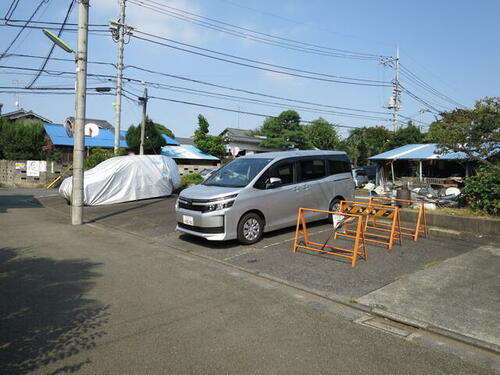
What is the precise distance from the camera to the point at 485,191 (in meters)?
9.05

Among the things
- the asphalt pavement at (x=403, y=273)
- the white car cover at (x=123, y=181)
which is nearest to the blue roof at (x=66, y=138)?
the white car cover at (x=123, y=181)

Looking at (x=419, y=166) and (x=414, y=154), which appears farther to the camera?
(x=419, y=166)

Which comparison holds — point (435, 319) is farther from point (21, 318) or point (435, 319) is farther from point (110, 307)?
point (21, 318)

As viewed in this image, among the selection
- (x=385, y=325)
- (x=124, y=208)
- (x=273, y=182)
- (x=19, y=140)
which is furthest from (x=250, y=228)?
(x=19, y=140)

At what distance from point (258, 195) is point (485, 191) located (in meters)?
5.64

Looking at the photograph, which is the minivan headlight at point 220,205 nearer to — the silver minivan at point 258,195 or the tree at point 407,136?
the silver minivan at point 258,195

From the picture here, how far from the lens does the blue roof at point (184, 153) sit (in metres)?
31.1

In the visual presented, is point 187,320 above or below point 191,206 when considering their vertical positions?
below

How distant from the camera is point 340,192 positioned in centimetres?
964

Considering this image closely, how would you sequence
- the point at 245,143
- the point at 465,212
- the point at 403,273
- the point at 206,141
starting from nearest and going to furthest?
the point at 403,273 → the point at 465,212 → the point at 206,141 → the point at 245,143

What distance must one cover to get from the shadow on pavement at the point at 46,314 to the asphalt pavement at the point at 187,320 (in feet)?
0.04

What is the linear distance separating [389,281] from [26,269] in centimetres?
568

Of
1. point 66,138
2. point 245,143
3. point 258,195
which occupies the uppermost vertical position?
point 245,143

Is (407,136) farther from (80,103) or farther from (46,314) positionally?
(46,314)
